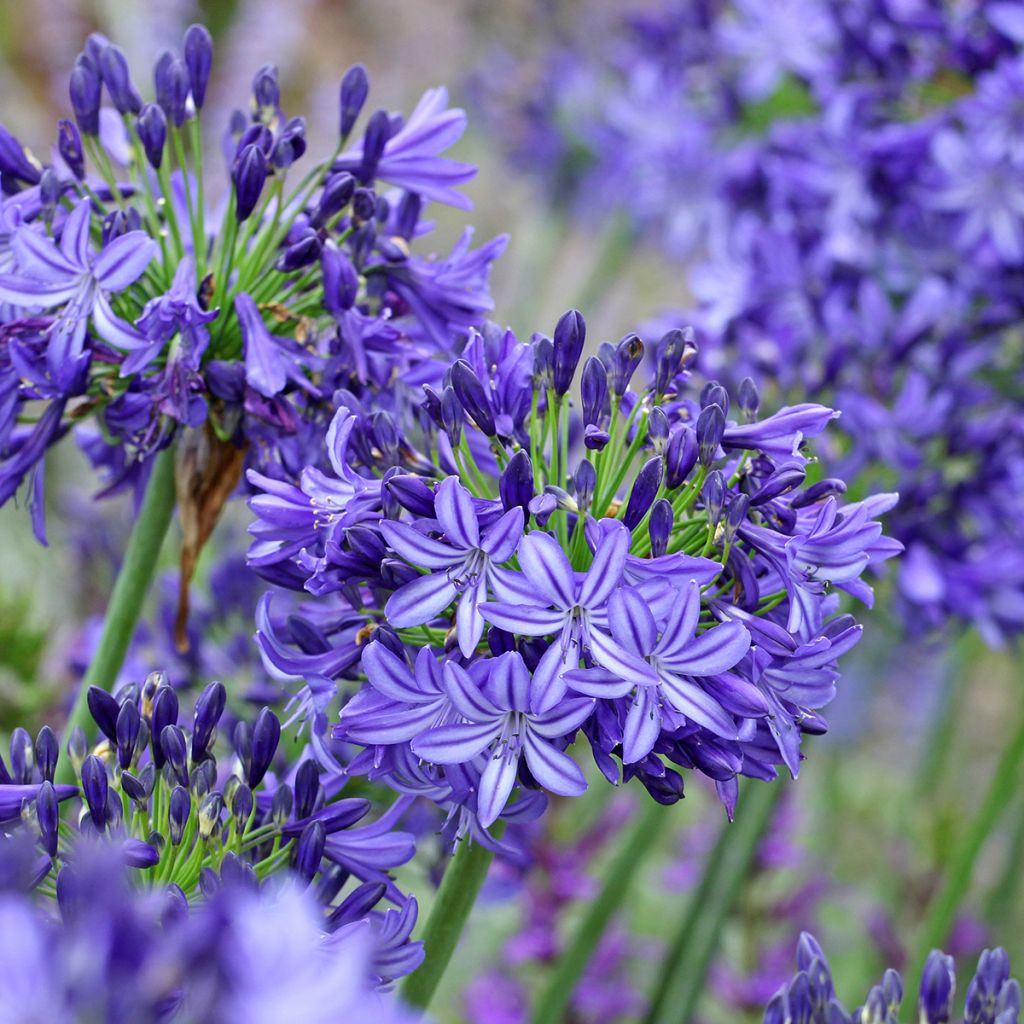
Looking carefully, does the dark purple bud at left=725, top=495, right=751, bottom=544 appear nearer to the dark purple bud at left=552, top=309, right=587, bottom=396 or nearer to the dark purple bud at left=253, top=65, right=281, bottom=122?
the dark purple bud at left=552, top=309, right=587, bottom=396

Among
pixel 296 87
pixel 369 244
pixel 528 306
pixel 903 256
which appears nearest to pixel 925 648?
pixel 903 256

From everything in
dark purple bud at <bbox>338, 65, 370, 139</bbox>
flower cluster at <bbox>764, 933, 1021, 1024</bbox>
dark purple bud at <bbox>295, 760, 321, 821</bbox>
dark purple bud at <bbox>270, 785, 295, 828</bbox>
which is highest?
dark purple bud at <bbox>338, 65, 370, 139</bbox>

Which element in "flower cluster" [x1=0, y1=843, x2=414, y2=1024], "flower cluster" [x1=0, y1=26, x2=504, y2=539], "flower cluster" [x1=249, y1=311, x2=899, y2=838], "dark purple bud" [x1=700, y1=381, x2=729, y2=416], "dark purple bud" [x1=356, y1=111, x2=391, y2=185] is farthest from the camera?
"dark purple bud" [x1=356, y1=111, x2=391, y2=185]

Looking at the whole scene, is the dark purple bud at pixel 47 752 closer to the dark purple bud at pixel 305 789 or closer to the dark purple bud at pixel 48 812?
the dark purple bud at pixel 48 812

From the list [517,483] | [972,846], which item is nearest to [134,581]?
[517,483]

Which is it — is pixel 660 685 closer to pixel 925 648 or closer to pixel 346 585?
pixel 346 585

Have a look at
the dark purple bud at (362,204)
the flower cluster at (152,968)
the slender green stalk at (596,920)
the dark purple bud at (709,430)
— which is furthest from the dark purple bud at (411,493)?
the slender green stalk at (596,920)

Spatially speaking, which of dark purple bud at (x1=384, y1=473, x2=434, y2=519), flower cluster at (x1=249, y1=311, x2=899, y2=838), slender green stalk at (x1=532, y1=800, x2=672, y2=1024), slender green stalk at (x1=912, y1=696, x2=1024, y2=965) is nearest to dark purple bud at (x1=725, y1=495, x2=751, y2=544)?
flower cluster at (x1=249, y1=311, x2=899, y2=838)
